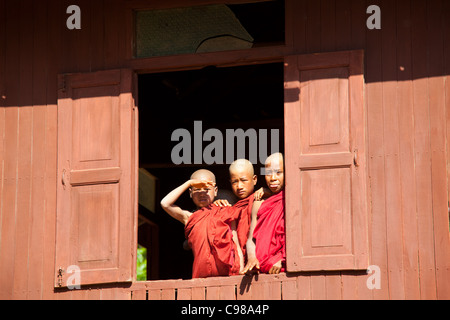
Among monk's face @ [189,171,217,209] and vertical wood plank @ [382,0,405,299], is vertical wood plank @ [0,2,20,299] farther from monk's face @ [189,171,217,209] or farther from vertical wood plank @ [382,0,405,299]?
vertical wood plank @ [382,0,405,299]

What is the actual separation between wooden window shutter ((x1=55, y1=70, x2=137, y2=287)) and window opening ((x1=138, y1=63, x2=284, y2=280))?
2.72 m

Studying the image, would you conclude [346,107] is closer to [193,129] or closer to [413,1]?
[413,1]

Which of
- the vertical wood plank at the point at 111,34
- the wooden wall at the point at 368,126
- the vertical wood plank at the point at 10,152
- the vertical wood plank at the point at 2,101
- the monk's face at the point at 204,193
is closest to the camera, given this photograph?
the wooden wall at the point at 368,126

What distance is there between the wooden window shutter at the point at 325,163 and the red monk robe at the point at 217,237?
0.67 metres

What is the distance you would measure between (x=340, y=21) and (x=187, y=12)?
1557mm

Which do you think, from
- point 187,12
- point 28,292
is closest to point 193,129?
point 187,12

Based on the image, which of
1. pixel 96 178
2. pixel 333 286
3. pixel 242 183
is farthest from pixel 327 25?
pixel 96 178

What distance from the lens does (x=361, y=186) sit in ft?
35.3

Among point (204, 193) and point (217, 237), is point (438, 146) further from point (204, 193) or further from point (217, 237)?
point (204, 193)

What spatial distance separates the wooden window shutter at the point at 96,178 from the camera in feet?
36.6

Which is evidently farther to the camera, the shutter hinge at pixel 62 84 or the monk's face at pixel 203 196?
the monk's face at pixel 203 196

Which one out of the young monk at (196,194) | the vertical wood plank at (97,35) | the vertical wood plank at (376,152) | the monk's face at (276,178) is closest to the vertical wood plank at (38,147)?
the vertical wood plank at (97,35)

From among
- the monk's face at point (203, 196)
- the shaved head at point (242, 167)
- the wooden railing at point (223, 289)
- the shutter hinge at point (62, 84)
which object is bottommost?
the wooden railing at point (223, 289)

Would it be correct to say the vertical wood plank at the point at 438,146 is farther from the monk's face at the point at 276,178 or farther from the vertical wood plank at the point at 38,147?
the vertical wood plank at the point at 38,147
